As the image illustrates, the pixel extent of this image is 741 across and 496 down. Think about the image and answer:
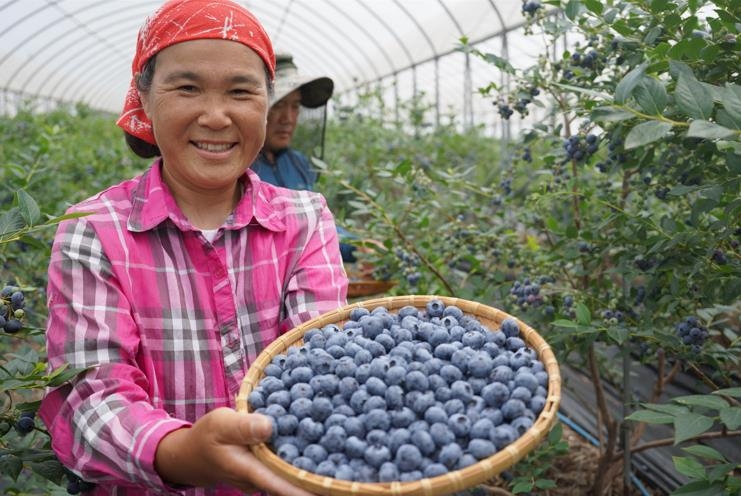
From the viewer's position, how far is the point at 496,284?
2611 mm

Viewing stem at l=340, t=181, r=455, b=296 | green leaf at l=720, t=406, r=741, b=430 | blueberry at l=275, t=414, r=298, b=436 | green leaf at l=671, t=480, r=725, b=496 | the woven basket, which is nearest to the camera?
the woven basket

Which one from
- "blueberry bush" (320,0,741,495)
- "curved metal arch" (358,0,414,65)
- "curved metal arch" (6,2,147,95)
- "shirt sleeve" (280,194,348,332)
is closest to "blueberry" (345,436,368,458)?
"shirt sleeve" (280,194,348,332)

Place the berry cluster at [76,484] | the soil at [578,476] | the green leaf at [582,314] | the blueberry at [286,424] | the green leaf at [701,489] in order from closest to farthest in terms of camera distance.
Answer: the blueberry at [286,424] < the green leaf at [701,489] < the berry cluster at [76,484] < the green leaf at [582,314] < the soil at [578,476]

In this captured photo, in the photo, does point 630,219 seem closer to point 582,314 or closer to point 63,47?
point 582,314

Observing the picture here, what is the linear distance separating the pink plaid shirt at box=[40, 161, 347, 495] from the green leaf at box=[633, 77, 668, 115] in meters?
0.73

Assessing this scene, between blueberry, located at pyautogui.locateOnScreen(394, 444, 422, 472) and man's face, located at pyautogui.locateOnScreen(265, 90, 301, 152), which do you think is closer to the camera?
blueberry, located at pyautogui.locateOnScreen(394, 444, 422, 472)

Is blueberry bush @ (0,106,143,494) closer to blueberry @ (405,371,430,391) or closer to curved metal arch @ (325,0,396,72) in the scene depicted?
blueberry @ (405,371,430,391)

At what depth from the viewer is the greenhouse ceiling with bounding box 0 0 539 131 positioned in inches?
436

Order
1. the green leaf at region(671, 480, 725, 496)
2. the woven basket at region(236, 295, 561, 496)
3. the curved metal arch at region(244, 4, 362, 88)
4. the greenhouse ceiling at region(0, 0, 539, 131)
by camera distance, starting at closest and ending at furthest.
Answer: the woven basket at region(236, 295, 561, 496)
the green leaf at region(671, 480, 725, 496)
the greenhouse ceiling at region(0, 0, 539, 131)
the curved metal arch at region(244, 4, 362, 88)

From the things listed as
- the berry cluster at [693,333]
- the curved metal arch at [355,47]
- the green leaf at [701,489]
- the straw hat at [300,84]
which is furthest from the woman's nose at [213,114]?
the curved metal arch at [355,47]

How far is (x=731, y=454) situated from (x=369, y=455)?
278 centimetres

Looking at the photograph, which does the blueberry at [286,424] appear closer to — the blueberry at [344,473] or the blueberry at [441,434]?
the blueberry at [344,473]

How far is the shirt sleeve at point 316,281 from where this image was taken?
145 cm

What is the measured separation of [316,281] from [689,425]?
79 cm
